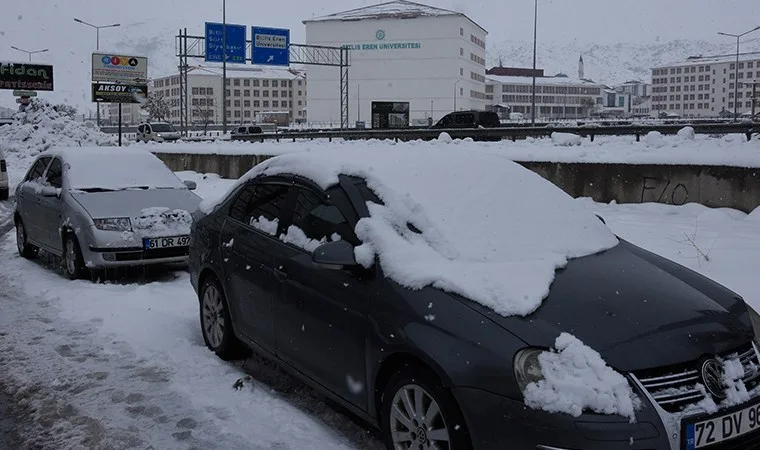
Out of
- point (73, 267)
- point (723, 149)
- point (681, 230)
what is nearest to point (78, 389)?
point (73, 267)

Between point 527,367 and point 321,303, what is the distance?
1438 millimetres

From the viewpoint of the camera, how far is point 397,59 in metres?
104

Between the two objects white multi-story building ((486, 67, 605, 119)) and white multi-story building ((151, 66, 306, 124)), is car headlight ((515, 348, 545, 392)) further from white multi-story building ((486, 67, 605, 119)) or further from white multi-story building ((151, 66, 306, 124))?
white multi-story building ((486, 67, 605, 119))

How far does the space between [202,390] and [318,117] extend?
105 m

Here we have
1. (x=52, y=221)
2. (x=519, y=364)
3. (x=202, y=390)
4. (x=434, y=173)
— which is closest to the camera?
(x=519, y=364)

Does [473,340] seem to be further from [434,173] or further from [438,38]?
[438,38]

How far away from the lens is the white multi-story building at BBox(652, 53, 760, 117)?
140750 millimetres

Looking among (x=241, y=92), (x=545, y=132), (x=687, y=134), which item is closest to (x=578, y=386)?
(x=687, y=134)

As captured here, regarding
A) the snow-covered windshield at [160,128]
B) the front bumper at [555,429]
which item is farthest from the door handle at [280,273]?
the snow-covered windshield at [160,128]

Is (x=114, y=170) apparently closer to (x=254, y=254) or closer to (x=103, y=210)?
(x=103, y=210)

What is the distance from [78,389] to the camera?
500 cm

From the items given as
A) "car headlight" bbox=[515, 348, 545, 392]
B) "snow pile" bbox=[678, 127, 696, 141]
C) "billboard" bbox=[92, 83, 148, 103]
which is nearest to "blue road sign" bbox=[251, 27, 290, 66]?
"billboard" bbox=[92, 83, 148, 103]

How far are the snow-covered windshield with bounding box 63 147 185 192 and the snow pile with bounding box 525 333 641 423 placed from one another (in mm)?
7452

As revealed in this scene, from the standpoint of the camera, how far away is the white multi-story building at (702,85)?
462ft
